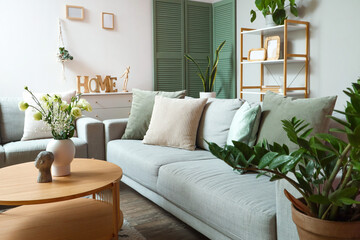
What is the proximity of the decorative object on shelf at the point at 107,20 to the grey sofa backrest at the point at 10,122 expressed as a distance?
1.70 metres

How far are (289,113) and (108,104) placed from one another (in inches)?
104

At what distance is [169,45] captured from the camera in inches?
194

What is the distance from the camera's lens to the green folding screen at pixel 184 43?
4.87 metres

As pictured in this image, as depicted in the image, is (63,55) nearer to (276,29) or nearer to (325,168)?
(276,29)

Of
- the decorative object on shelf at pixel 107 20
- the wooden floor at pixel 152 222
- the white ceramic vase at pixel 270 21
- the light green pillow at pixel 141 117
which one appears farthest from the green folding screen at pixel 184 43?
the wooden floor at pixel 152 222

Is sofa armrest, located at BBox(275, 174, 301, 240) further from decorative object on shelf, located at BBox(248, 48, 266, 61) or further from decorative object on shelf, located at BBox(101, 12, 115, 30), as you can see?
decorative object on shelf, located at BBox(101, 12, 115, 30)

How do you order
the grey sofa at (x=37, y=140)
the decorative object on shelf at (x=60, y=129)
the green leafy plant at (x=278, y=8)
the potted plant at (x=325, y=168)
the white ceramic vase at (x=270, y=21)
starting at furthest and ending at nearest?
the white ceramic vase at (x=270, y=21) < the green leafy plant at (x=278, y=8) < the grey sofa at (x=37, y=140) < the decorative object on shelf at (x=60, y=129) < the potted plant at (x=325, y=168)

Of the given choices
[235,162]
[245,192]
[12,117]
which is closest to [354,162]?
[235,162]

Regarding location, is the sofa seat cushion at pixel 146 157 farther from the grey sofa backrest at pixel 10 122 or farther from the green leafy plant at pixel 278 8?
the green leafy plant at pixel 278 8

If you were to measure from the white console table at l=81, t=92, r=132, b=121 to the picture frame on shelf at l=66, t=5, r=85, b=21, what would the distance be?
3.29 feet

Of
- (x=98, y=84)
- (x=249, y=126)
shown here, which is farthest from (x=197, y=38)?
(x=249, y=126)

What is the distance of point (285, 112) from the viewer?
1.98 meters

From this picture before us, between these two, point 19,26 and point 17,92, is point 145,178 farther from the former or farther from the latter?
point 19,26

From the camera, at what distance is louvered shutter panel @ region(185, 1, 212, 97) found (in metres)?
5.06
